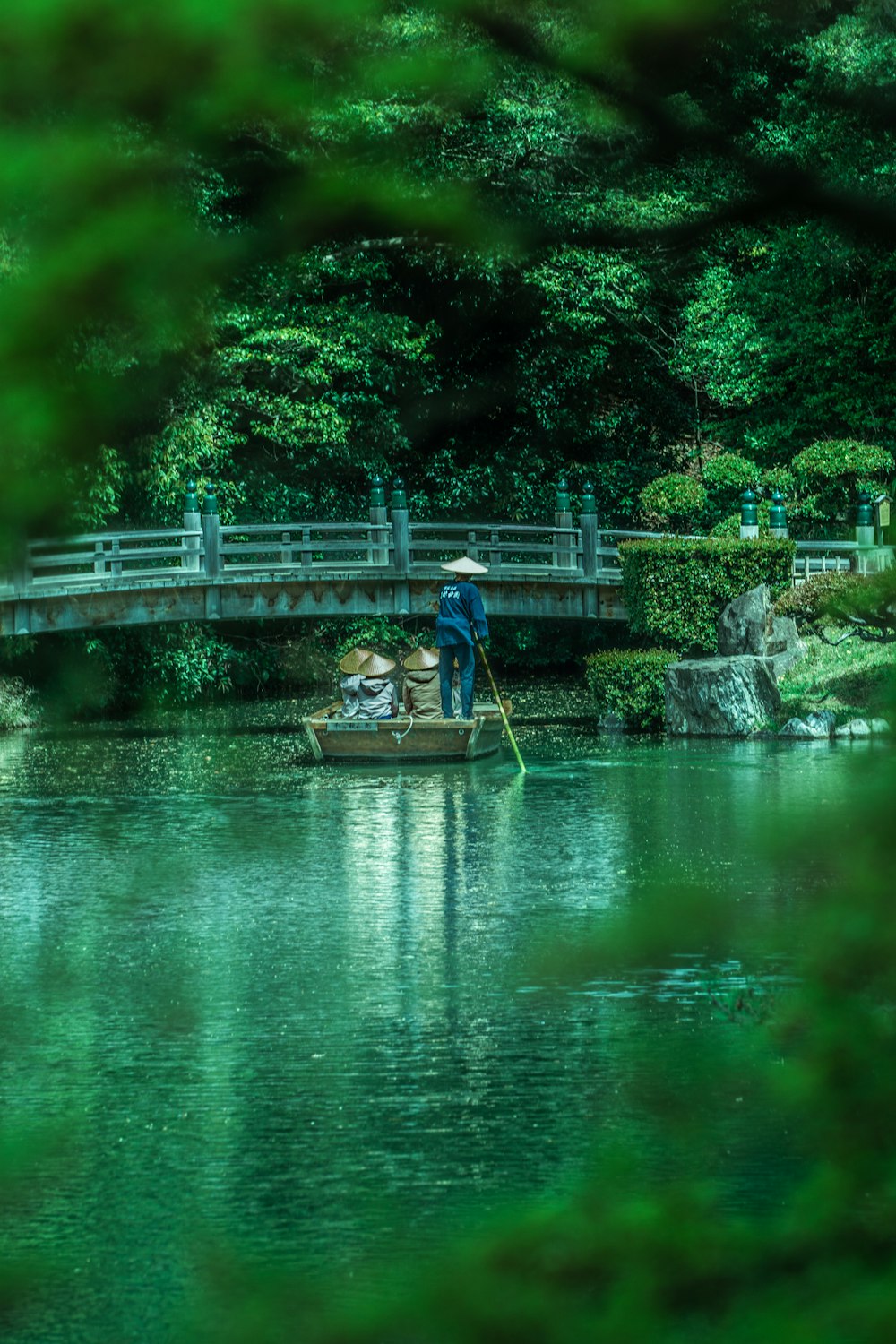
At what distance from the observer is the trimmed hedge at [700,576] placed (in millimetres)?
23203

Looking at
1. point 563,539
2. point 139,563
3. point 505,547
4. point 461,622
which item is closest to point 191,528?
point 505,547

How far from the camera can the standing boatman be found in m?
20.5

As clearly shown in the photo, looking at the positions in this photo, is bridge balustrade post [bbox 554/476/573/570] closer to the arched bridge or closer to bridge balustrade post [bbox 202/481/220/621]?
the arched bridge

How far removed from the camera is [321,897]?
1307 cm

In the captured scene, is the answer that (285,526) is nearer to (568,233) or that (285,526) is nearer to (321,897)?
(321,897)

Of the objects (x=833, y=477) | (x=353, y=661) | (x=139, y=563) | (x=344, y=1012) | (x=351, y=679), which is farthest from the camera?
(x=139, y=563)

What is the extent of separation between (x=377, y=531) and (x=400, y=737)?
741 cm

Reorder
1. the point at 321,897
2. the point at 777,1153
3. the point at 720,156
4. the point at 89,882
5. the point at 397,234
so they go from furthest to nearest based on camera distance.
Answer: the point at 89,882, the point at 321,897, the point at 777,1153, the point at 720,156, the point at 397,234

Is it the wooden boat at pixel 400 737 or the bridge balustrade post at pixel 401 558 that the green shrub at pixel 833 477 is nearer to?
the bridge balustrade post at pixel 401 558

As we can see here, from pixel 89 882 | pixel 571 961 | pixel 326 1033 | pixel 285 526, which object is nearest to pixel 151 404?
pixel 571 961

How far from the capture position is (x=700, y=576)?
23312 millimetres

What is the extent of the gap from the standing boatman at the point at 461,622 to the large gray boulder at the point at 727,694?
2527 millimetres

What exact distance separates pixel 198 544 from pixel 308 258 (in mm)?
23483

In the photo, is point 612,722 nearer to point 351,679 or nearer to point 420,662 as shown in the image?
point 420,662
